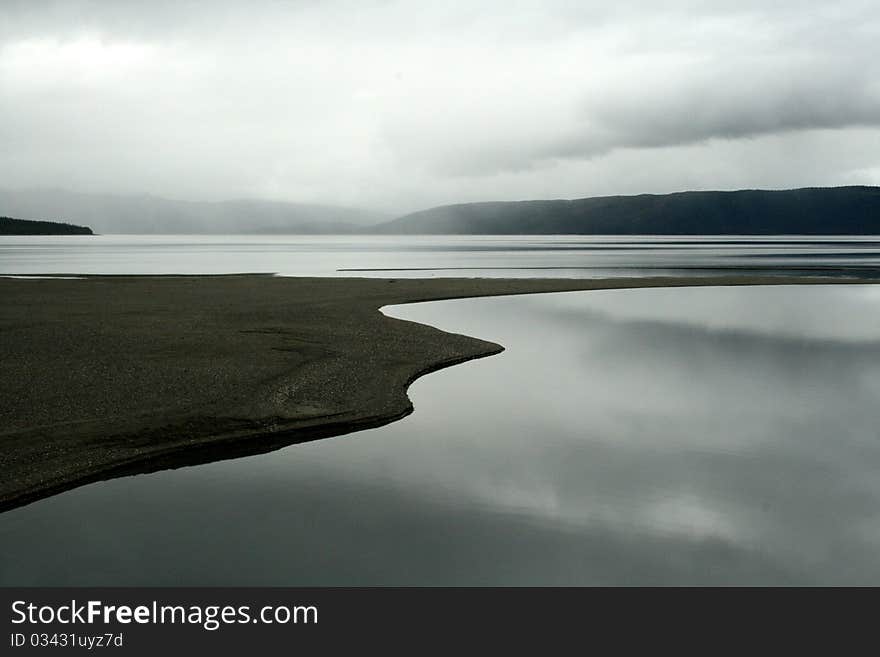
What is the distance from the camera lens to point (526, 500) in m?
13.1

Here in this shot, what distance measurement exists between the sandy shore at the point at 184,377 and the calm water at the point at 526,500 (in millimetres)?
1000

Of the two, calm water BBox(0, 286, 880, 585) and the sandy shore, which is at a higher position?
the sandy shore

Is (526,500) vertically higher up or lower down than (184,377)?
→ lower down

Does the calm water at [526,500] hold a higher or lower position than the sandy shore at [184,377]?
lower

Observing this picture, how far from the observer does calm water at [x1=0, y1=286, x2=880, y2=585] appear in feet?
35.0

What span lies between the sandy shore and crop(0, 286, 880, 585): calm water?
3.28 ft

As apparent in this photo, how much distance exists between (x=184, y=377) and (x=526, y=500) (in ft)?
36.8

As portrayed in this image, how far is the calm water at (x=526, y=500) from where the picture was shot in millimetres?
10680

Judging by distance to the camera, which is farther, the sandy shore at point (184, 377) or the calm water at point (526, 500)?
the sandy shore at point (184, 377)

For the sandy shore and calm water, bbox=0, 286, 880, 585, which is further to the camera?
the sandy shore

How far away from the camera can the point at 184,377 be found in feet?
67.8

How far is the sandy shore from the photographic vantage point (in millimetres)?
14820

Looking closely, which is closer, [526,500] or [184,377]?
[526,500]

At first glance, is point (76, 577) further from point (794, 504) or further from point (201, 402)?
point (794, 504)
